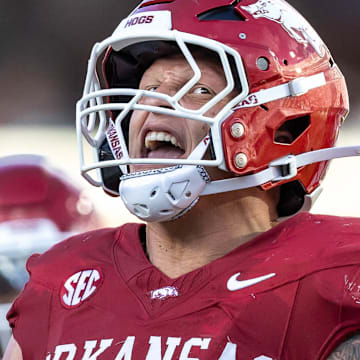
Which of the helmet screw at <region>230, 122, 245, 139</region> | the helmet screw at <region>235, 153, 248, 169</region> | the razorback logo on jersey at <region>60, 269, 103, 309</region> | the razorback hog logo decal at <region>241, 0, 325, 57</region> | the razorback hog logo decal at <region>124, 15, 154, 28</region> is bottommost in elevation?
the razorback logo on jersey at <region>60, 269, 103, 309</region>

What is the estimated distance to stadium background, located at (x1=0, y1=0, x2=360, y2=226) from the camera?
3.65 meters

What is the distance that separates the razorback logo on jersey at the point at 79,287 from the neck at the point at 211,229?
0.12 m

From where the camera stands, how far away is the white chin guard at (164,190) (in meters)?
1.40

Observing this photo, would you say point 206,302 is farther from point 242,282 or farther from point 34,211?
point 34,211

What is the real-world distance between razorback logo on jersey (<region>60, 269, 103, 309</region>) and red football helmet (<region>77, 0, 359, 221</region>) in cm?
18

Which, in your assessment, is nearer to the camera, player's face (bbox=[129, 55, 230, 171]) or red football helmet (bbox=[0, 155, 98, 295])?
player's face (bbox=[129, 55, 230, 171])

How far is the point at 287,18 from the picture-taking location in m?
1.55

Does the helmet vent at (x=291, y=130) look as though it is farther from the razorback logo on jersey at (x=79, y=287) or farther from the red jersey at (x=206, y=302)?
the razorback logo on jersey at (x=79, y=287)

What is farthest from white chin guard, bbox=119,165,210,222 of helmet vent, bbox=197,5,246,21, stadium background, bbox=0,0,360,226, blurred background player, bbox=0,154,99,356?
A: stadium background, bbox=0,0,360,226

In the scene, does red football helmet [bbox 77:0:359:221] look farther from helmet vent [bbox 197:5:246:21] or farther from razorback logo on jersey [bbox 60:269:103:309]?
razorback logo on jersey [bbox 60:269:103:309]

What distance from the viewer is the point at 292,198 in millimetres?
1586

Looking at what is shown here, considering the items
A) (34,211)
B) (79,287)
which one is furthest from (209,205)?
(34,211)

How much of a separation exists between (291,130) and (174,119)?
0.74 feet

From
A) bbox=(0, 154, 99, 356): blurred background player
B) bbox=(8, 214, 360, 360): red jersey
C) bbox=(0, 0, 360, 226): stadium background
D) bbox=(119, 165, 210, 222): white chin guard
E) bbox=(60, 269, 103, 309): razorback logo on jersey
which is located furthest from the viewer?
bbox=(0, 0, 360, 226): stadium background
